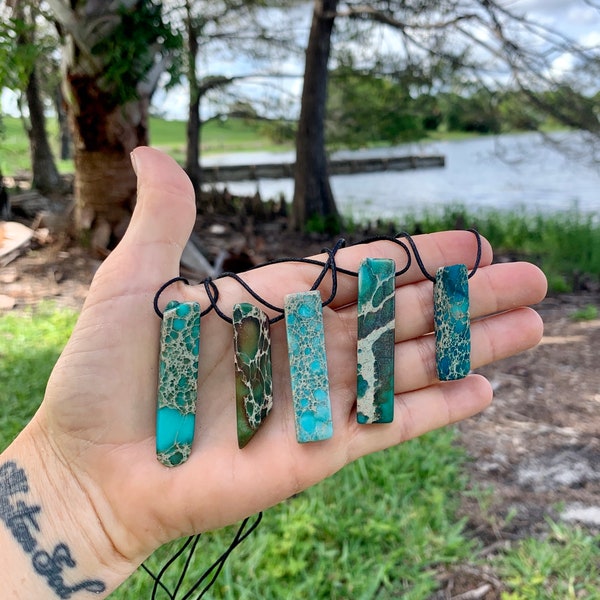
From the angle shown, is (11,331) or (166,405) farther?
(11,331)

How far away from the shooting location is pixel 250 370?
127cm

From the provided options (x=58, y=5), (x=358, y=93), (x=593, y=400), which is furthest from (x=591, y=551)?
(x=358, y=93)

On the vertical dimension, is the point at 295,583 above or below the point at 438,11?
below

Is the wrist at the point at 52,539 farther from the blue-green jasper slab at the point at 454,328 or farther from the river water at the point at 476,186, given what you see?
the river water at the point at 476,186

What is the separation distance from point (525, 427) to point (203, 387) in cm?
186

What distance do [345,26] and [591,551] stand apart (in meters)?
6.75

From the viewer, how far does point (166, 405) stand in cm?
126

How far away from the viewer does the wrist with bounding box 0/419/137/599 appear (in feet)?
4.11

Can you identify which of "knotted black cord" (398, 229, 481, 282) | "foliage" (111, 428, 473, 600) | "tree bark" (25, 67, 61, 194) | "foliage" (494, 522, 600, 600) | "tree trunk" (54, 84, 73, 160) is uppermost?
"tree trunk" (54, 84, 73, 160)

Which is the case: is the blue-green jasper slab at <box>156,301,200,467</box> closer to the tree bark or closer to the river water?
the river water

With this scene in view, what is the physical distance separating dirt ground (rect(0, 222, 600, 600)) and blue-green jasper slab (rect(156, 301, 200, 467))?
1047 millimetres

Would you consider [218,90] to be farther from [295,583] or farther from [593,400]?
[295,583]

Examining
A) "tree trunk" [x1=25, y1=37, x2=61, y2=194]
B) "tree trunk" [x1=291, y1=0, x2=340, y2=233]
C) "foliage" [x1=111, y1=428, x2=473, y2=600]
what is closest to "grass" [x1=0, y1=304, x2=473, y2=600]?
"foliage" [x1=111, y1=428, x2=473, y2=600]

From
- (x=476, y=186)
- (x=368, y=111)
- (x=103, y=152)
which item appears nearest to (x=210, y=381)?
(x=103, y=152)
